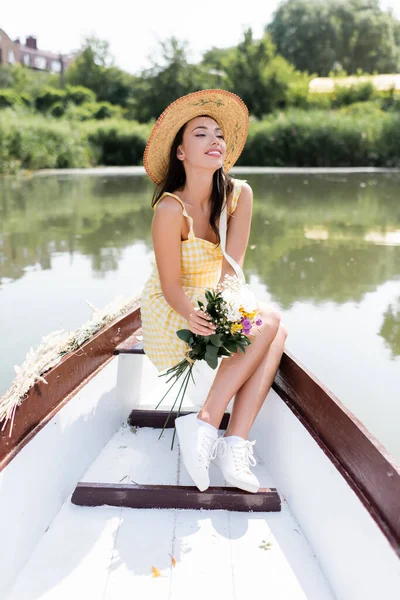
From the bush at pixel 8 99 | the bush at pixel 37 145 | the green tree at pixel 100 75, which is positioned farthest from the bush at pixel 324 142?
the green tree at pixel 100 75

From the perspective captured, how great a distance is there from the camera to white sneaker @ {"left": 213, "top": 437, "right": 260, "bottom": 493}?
1.58 m

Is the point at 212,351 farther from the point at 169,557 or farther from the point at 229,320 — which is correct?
the point at 169,557

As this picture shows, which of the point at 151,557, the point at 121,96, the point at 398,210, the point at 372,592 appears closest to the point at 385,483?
the point at 372,592

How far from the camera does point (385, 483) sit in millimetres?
1150

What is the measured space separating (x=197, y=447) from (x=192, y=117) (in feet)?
3.66

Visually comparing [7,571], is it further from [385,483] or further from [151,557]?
[385,483]

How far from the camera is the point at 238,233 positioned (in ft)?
6.90

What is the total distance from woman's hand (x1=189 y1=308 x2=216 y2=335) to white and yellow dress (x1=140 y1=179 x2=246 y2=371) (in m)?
0.22

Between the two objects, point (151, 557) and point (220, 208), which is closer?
point (151, 557)

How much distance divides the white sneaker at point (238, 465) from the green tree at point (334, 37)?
1579 inches

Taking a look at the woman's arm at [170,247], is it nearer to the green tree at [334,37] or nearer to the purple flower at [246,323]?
the purple flower at [246,323]

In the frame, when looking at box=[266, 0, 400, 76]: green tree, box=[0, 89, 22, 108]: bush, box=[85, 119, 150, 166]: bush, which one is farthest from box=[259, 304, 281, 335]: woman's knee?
box=[266, 0, 400, 76]: green tree

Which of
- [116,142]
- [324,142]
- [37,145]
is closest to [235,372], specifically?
[37,145]

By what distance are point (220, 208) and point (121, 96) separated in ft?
108
